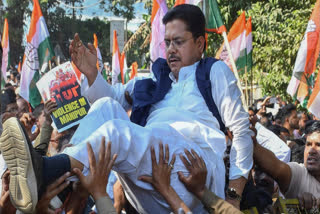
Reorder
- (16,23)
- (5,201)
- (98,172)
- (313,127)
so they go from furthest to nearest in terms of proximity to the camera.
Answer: (16,23) → (313,127) → (5,201) → (98,172)

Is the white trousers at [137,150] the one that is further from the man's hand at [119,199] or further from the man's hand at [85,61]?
the man's hand at [119,199]

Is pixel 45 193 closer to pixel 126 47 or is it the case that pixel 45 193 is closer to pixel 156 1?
pixel 156 1

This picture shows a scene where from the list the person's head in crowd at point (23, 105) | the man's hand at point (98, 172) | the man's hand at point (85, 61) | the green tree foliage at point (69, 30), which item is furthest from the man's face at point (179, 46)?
the green tree foliage at point (69, 30)

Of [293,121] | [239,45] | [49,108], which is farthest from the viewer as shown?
[293,121]

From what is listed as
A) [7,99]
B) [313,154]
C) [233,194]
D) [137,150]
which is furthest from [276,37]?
[137,150]

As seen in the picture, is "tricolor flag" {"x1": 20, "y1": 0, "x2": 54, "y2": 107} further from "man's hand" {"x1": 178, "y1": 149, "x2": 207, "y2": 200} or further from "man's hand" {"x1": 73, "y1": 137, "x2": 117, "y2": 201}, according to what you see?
"man's hand" {"x1": 73, "y1": 137, "x2": 117, "y2": 201}

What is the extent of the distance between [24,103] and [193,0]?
2.91 metres

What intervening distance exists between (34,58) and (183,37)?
18.8 feet

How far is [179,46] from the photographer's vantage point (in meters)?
4.27

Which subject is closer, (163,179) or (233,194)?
(163,179)

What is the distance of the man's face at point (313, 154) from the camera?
492 cm

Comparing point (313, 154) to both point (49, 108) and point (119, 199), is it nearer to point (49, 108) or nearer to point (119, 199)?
point (119, 199)

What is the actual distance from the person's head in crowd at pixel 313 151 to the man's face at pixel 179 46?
4.75 feet

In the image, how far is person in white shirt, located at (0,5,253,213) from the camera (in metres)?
3.38
